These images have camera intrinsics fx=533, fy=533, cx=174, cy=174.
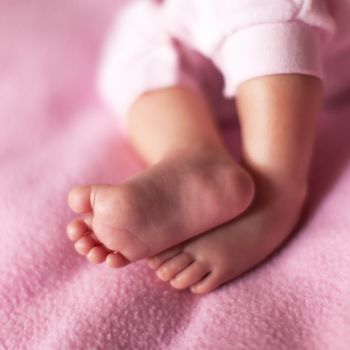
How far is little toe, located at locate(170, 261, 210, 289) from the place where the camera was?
592 millimetres

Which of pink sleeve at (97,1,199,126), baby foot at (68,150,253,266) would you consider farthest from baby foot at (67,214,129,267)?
pink sleeve at (97,1,199,126)

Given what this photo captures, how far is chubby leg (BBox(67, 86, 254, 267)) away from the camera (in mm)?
558

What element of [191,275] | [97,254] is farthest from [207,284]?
[97,254]

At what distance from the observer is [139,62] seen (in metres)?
0.80

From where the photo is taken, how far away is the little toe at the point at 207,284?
1.96ft

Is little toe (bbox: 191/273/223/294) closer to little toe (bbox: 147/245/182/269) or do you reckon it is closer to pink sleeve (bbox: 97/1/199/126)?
little toe (bbox: 147/245/182/269)

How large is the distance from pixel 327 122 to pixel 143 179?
403 millimetres

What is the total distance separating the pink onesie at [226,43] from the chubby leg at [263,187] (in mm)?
26

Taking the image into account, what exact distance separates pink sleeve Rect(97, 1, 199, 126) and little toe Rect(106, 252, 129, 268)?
0.28 meters

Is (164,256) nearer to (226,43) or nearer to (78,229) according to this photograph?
(78,229)

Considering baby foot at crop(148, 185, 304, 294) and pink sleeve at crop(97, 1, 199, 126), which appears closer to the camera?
baby foot at crop(148, 185, 304, 294)

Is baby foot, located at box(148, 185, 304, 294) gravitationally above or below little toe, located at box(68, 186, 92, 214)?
below

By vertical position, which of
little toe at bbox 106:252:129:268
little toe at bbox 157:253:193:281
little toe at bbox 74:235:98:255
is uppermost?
little toe at bbox 74:235:98:255

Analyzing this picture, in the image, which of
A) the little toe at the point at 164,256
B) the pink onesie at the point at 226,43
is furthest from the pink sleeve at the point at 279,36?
the little toe at the point at 164,256
